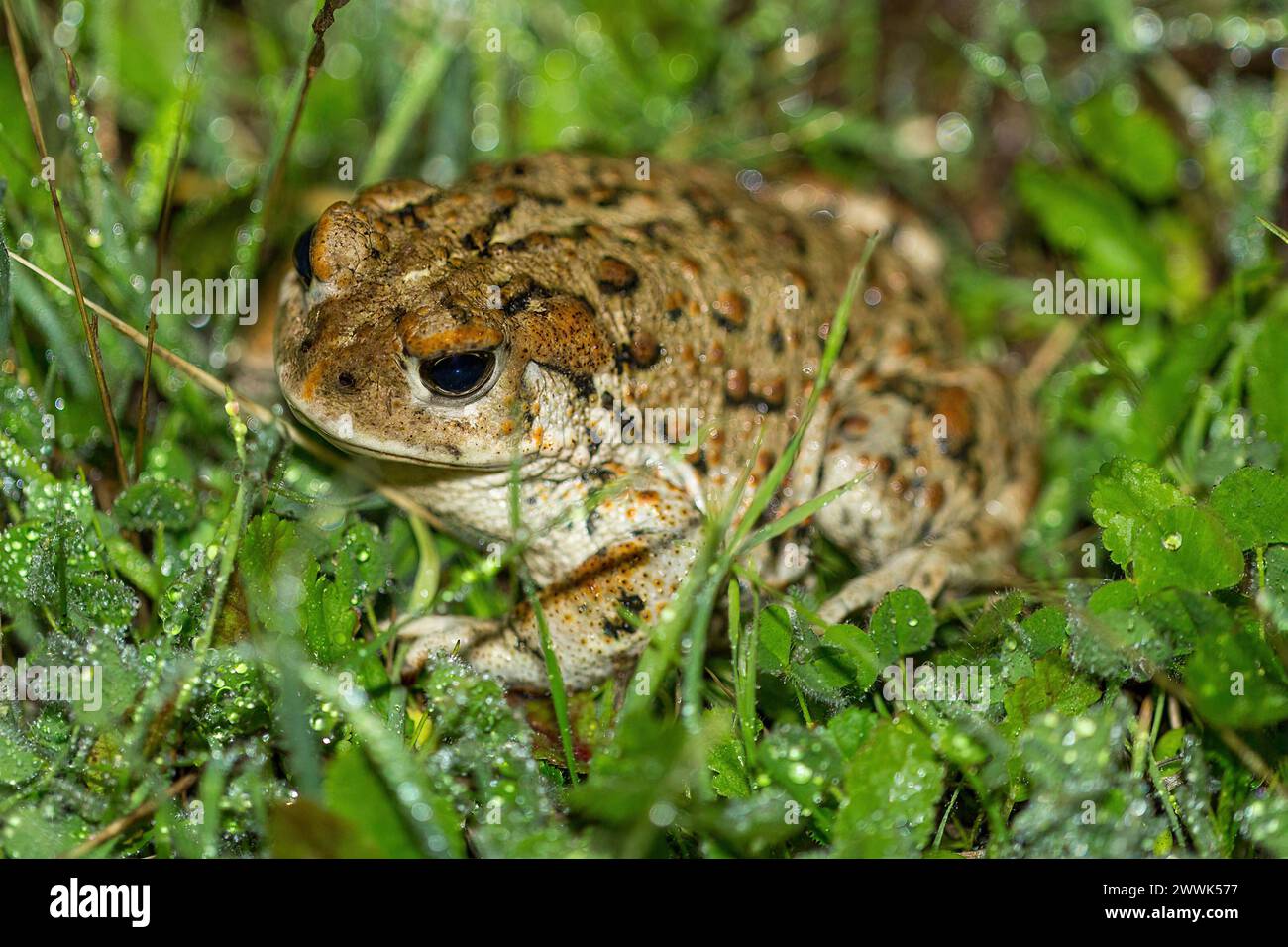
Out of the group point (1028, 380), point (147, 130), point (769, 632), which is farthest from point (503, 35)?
point (769, 632)

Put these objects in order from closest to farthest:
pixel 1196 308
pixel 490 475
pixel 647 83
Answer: pixel 490 475
pixel 1196 308
pixel 647 83

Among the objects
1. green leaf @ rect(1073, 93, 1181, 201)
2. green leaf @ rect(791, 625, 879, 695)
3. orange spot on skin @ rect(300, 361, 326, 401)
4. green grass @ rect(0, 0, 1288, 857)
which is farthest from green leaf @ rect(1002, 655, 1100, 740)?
green leaf @ rect(1073, 93, 1181, 201)

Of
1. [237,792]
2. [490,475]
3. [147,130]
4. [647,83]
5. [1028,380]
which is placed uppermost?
[647,83]

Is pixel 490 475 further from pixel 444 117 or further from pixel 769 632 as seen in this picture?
pixel 444 117

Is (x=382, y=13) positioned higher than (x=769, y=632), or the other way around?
(x=382, y=13)

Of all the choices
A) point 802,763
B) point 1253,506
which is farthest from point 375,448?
point 1253,506

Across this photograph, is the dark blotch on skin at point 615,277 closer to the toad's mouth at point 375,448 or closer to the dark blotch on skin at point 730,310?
the dark blotch on skin at point 730,310

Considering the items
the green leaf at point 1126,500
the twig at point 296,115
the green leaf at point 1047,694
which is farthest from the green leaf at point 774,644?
the twig at point 296,115
